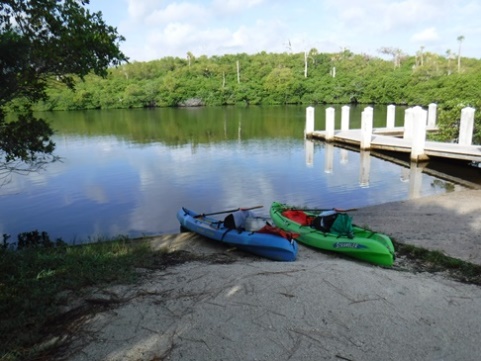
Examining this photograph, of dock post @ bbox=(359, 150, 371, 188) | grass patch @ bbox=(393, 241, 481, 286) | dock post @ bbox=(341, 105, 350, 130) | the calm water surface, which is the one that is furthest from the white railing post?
grass patch @ bbox=(393, 241, 481, 286)

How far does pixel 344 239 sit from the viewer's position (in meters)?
8.11

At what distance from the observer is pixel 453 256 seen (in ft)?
25.2

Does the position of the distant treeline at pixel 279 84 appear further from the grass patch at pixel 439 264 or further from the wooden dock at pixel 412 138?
the grass patch at pixel 439 264

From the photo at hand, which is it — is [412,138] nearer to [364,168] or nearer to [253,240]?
[364,168]

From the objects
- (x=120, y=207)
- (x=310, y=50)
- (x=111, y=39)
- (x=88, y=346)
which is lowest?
(x=120, y=207)

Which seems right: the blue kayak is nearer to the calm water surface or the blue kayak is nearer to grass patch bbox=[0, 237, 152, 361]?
grass patch bbox=[0, 237, 152, 361]

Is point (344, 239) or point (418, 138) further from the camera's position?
point (418, 138)

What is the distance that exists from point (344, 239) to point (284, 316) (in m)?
3.87

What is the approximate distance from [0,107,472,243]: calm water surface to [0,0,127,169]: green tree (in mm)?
4396

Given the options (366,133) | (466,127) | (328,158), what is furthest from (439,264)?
(366,133)

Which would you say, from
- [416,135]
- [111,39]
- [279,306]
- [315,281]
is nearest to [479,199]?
[416,135]

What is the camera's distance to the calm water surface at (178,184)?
41.4 feet

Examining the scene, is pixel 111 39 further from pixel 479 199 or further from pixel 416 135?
pixel 416 135

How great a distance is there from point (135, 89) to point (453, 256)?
6748 centimetres
